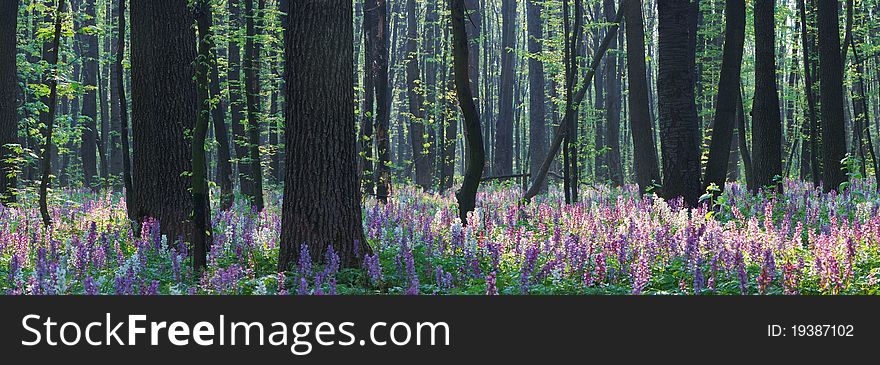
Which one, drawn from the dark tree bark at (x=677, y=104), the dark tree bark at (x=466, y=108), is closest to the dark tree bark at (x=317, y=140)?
the dark tree bark at (x=466, y=108)

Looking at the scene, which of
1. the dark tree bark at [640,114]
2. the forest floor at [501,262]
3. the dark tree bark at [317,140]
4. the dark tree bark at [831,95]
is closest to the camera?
the forest floor at [501,262]

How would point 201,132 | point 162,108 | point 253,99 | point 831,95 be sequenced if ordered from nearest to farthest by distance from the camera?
point 201,132 → point 162,108 → point 831,95 → point 253,99

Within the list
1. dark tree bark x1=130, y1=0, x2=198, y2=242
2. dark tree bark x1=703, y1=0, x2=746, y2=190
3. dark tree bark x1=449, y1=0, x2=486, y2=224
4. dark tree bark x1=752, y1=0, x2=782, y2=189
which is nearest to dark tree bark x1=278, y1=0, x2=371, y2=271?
dark tree bark x1=130, y1=0, x2=198, y2=242

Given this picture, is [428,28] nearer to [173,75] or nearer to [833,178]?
[833,178]

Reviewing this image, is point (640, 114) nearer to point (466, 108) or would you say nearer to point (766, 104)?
point (766, 104)

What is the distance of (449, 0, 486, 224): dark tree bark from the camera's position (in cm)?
1073

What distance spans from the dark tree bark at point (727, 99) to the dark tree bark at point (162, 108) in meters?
8.34

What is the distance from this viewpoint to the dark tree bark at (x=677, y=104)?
12.3 m

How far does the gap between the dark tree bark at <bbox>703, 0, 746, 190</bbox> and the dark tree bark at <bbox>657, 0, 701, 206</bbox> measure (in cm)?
106

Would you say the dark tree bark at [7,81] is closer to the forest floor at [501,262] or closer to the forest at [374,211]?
the forest at [374,211]

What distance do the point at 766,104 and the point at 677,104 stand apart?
3.06 meters

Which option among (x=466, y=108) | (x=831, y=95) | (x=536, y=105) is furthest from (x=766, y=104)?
(x=536, y=105)

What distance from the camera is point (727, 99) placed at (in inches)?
533

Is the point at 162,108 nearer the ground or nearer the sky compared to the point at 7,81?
nearer the ground
